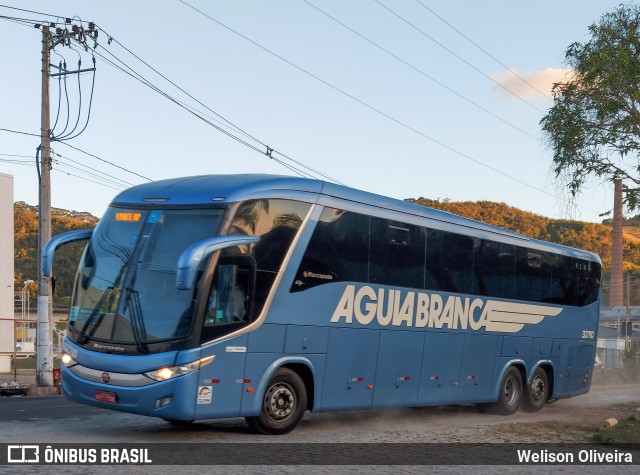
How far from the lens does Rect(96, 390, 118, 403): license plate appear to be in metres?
11.6

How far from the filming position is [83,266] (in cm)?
1257

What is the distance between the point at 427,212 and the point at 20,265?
74.9 metres

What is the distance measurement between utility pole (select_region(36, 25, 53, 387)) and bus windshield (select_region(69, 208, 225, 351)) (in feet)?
38.9

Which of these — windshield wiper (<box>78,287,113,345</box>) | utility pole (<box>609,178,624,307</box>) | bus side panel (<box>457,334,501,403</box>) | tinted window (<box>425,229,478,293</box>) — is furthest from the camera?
utility pole (<box>609,178,624,307</box>)

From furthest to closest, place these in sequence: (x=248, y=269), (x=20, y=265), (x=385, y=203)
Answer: (x=20, y=265), (x=385, y=203), (x=248, y=269)

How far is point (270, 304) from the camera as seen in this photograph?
12555 mm

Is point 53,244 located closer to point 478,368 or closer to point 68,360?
point 68,360

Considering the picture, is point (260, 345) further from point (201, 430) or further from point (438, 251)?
point (438, 251)

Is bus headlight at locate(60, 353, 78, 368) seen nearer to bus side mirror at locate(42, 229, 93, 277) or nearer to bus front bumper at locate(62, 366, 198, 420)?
bus front bumper at locate(62, 366, 198, 420)

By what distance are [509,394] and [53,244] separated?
1059 centimetres

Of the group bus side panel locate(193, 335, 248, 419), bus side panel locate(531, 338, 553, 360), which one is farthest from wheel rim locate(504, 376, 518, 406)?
bus side panel locate(193, 335, 248, 419)

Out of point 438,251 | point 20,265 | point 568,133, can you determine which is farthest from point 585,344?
point 20,265

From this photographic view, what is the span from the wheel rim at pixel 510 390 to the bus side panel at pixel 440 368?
7.61 ft

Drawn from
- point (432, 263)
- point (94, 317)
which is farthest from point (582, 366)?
point (94, 317)
